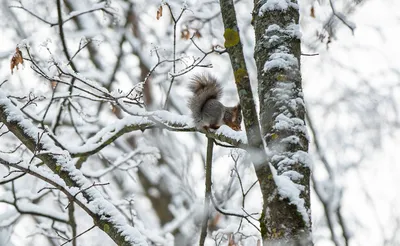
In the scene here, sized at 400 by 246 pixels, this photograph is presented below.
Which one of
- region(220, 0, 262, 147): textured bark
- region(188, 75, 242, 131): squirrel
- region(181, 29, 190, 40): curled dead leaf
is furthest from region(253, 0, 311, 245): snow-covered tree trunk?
region(181, 29, 190, 40): curled dead leaf

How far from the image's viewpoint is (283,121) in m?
1.71

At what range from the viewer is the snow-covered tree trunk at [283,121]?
153cm

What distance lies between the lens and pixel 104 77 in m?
6.42

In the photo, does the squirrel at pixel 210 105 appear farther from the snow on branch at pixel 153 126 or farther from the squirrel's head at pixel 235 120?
the snow on branch at pixel 153 126

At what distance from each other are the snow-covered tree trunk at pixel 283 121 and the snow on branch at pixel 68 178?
59 centimetres

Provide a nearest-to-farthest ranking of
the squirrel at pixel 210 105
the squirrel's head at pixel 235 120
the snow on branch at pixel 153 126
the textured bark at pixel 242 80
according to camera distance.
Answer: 1. the textured bark at pixel 242 80
2. the snow on branch at pixel 153 126
3. the squirrel at pixel 210 105
4. the squirrel's head at pixel 235 120

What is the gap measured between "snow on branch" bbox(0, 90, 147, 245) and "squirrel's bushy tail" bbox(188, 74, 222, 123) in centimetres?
99

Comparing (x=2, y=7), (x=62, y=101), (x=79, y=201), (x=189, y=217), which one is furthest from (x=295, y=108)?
(x=2, y=7)

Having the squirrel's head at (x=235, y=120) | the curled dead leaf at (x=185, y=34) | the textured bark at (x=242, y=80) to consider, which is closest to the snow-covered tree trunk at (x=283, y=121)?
the textured bark at (x=242, y=80)

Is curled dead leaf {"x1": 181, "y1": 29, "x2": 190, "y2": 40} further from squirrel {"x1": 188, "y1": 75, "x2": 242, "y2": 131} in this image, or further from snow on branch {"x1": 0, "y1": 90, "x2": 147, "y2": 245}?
snow on branch {"x1": 0, "y1": 90, "x2": 147, "y2": 245}

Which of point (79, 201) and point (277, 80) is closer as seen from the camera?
point (277, 80)

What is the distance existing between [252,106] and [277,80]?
0.85ft

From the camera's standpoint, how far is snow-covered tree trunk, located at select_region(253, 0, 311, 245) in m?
1.53

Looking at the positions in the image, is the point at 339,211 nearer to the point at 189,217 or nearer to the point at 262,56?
the point at 189,217
